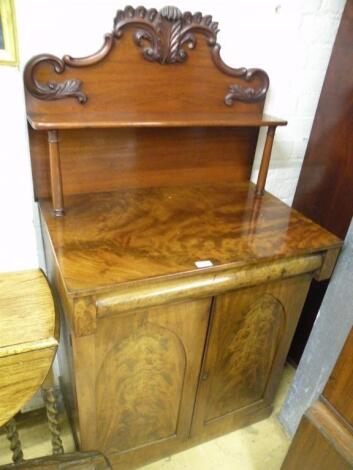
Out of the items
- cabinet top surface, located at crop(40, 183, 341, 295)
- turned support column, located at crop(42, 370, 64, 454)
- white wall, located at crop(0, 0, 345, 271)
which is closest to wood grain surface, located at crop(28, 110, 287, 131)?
white wall, located at crop(0, 0, 345, 271)

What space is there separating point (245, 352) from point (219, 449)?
47 cm

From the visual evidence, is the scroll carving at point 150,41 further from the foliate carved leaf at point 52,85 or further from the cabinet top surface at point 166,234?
the cabinet top surface at point 166,234

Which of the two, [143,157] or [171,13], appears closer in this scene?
[171,13]

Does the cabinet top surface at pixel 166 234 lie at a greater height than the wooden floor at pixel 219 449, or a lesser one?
greater

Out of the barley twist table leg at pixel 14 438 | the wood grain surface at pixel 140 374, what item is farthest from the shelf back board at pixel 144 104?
the barley twist table leg at pixel 14 438

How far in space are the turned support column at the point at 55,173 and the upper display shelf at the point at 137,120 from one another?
43 mm

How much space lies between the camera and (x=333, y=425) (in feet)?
2.07

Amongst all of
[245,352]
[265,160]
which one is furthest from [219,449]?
[265,160]

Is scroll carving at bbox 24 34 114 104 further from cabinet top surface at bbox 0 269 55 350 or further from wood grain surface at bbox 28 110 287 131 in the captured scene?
cabinet top surface at bbox 0 269 55 350

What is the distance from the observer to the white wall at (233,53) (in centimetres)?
94

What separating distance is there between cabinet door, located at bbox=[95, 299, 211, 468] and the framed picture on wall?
67cm

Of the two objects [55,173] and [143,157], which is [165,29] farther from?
[55,173]

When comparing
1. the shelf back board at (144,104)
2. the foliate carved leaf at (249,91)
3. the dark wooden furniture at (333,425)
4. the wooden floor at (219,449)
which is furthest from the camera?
the wooden floor at (219,449)

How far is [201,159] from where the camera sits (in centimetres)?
129
